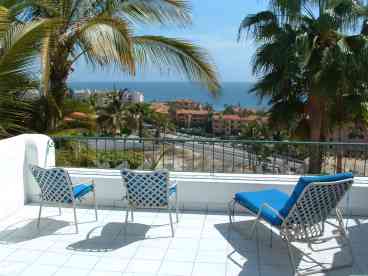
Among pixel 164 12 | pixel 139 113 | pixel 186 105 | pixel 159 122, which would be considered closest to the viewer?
pixel 164 12

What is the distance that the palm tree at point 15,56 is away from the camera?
20.3 feet

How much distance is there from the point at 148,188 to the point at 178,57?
3224 mm

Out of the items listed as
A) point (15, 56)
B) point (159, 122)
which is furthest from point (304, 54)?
point (159, 122)

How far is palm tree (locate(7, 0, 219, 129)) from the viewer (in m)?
6.96

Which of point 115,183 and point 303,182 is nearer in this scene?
point 303,182

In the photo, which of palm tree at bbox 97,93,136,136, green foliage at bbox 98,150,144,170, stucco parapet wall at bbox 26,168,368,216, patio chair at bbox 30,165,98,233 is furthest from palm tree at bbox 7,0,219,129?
palm tree at bbox 97,93,136,136

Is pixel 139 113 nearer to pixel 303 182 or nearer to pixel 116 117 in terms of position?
pixel 116 117

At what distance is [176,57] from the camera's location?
292 inches

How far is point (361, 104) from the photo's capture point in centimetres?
1247

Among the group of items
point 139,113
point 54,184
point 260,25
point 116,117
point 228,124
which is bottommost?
point 228,124

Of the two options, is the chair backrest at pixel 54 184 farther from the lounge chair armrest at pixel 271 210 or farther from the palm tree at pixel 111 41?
the palm tree at pixel 111 41

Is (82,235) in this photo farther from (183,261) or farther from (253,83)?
(253,83)

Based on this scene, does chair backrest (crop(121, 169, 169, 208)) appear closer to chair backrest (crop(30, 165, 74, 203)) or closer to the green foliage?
chair backrest (crop(30, 165, 74, 203))

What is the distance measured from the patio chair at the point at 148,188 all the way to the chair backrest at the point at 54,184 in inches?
26.9
